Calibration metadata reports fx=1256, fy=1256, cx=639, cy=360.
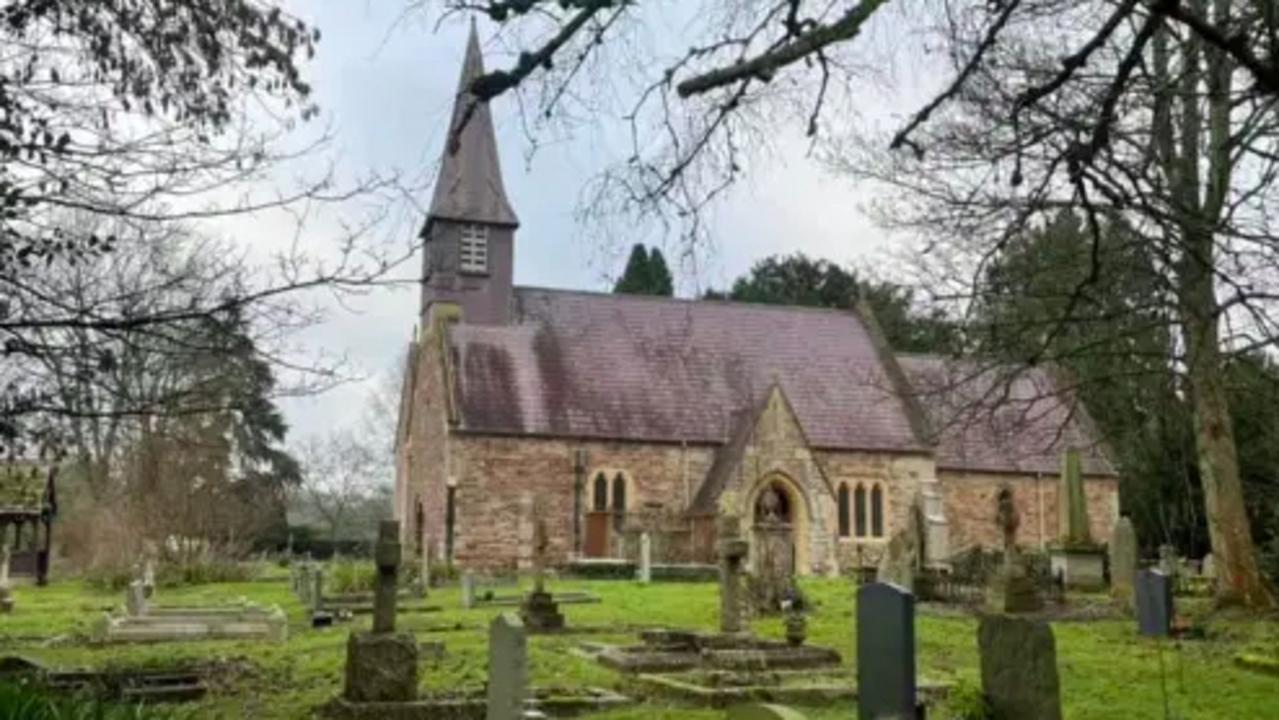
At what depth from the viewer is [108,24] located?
787cm

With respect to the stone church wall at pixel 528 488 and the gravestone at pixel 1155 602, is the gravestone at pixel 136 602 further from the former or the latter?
the gravestone at pixel 1155 602

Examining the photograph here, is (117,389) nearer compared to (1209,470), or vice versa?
(117,389)

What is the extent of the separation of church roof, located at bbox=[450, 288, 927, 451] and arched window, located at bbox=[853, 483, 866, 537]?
51.7 inches

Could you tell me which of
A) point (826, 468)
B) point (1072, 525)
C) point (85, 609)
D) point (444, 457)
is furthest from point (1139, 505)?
point (85, 609)

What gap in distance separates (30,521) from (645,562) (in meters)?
19.9

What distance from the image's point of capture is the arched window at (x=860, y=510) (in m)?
37.2

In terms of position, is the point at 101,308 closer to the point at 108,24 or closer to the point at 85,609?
the point at 108,24

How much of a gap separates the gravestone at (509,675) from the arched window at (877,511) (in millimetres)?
29738

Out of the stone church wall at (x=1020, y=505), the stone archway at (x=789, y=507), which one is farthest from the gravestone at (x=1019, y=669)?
the stone church wall at (x=1020, y=505)

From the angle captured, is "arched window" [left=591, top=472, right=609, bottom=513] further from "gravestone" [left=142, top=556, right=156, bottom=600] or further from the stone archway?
"gravestone" [left=142, top=556, right=156, bottom=600]

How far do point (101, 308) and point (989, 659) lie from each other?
6017 millimetres

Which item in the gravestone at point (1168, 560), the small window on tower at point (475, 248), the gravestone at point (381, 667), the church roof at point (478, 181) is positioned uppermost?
the church roof at point (478, 181)

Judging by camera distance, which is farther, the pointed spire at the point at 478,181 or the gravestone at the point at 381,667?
the pointed spire at the point at 478,181

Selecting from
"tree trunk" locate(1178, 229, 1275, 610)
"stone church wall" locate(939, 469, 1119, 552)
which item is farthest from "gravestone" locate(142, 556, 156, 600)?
"stone church wall" locate(939, 469, 1119, 552)
